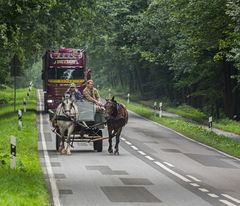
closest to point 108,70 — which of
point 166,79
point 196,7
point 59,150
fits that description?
point 166,79

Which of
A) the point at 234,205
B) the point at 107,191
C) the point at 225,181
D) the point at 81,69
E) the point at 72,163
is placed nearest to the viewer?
the point at 234,205

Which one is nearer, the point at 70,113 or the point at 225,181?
the point at 225,181

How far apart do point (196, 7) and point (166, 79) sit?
30.1 meters

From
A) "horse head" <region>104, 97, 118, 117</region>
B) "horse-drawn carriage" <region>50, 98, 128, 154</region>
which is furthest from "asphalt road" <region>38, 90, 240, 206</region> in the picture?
"horse head" <region>104, 97, 118, 117</region>

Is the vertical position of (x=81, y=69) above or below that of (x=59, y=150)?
above

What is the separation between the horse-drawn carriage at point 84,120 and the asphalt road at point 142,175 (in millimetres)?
592

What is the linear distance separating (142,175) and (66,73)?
24.6m

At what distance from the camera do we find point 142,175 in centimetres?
1662

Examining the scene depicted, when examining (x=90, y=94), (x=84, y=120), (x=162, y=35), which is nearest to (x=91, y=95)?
(x=90, y=94)

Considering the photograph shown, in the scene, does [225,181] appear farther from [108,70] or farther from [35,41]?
[108,70]

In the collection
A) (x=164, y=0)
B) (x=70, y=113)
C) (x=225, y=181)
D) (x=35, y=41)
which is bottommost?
(x=225, y=181)

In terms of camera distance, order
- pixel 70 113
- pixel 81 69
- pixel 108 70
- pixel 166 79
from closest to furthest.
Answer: pixel 70 113 < pixel 81 69 < pixel 166 79 < pixel 108 70

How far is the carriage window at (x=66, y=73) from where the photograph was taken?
1594 inches

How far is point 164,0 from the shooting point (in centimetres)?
3741
